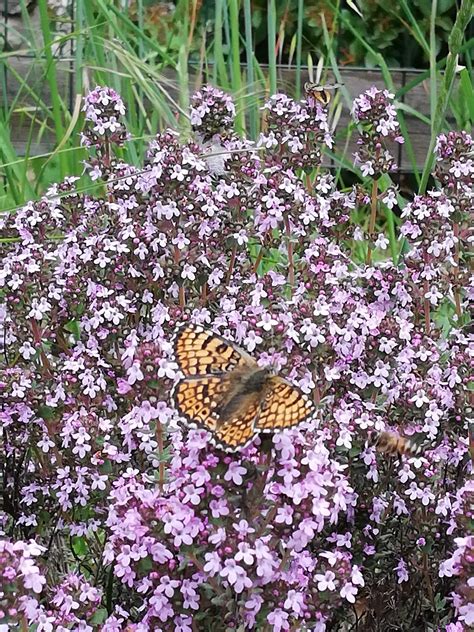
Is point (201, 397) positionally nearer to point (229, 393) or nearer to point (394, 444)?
point (229, 393)

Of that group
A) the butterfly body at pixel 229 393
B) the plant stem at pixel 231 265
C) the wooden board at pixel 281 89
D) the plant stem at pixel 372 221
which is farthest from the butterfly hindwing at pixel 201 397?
the wooden board at pixel 281 89

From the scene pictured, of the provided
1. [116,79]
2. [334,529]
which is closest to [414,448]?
[334,529]

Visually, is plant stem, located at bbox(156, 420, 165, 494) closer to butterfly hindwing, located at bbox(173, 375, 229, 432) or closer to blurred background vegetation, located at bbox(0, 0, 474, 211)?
butterfly hindwing, located at bbox(173, 375, 229, 432)

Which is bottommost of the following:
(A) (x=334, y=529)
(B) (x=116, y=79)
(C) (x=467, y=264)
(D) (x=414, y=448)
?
(A) (x=334, y=529)

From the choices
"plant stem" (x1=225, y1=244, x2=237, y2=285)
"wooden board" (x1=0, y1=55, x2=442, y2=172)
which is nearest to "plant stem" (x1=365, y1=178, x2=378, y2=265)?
"plant stem" (x1=225, y1=244, x2=237, y2=285)

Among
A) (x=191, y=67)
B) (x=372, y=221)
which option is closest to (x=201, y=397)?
(x=372, y=221)

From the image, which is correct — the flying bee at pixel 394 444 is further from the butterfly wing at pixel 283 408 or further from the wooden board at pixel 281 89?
the wooden board at pixel 281 89

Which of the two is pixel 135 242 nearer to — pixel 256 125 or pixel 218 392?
pixel 218 392
